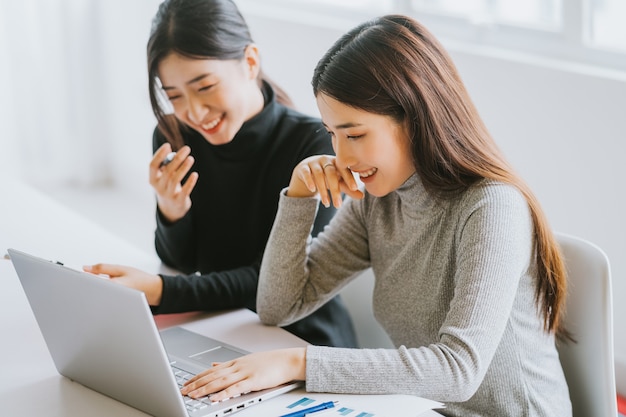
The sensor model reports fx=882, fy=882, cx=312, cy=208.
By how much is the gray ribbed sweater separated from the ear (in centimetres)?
41

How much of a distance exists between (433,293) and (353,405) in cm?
31

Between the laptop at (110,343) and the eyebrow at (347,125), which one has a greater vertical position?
the eyebrow at (347,125)

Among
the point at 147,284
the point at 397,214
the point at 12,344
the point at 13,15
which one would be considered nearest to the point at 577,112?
the point at 397,214

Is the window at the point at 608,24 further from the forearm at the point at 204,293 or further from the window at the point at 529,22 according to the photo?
the forearm at the point at 204,293

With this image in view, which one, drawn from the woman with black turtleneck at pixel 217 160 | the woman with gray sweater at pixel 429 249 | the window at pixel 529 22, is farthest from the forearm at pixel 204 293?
the window at pixel 529 22

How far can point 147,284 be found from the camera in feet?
5.37

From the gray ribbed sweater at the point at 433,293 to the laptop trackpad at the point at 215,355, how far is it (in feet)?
0.51

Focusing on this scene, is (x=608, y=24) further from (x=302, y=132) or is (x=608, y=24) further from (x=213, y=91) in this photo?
(x=213, y=91)

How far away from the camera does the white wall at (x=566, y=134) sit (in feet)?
6.58

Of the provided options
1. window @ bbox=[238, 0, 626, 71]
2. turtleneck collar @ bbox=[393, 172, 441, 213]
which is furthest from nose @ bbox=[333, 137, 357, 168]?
window @ bbox=[238, 0, 626, 71]

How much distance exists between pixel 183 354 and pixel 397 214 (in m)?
0.45

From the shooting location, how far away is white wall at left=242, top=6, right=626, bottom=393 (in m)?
2.01

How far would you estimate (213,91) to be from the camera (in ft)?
6.03

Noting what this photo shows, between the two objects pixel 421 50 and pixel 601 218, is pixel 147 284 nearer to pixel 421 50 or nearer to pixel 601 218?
pixel 421 50
